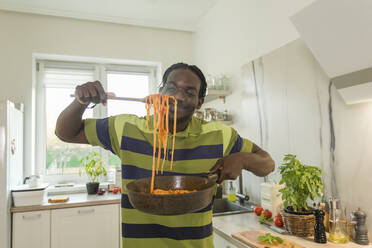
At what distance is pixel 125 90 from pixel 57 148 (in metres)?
1.13

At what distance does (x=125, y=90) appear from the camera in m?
3.80

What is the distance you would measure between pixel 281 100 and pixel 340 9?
0.95 meters

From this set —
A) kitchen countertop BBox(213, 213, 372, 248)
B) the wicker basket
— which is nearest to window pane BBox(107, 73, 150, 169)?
kitchen countertop BBox(213, 213, 372, 248)

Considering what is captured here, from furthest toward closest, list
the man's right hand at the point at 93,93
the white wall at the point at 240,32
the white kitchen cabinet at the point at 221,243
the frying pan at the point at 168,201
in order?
the white wall at the point at 240,32 → the white kitchen cabinet at the point at 221,243 → the man's right hand at the point at 93,93 → the frying pan at the point at 168,201

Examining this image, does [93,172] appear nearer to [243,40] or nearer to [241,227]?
[241,227]

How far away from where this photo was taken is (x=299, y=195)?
157cm

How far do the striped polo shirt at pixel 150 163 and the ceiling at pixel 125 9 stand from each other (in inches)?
94.9

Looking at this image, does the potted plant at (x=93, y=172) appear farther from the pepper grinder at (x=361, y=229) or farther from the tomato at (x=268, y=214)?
the pepper grinder at (x=361, y=229)

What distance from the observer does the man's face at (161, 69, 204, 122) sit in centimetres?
110

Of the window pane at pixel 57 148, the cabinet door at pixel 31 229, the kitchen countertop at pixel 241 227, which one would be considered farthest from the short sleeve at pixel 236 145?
the window pane at pixel 57 148

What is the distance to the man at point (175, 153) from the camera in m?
1.04

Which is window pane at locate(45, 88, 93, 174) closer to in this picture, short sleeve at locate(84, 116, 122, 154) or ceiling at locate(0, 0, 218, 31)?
ceiling at locate(0, 0, 218, 31)

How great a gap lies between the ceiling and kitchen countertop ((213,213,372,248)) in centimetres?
233

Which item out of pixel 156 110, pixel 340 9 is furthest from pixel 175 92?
pixel 340 9
